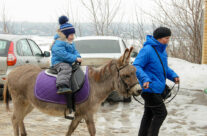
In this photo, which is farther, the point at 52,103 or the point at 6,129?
the point at 6,129

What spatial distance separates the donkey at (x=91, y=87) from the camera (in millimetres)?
3707

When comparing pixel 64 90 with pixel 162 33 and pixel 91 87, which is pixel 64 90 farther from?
pixel 162 33

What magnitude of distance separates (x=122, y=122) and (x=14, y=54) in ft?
11.8

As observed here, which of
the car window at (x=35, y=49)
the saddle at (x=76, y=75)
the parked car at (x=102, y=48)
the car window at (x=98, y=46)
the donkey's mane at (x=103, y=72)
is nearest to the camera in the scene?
the saddle at (x=76, y=75)

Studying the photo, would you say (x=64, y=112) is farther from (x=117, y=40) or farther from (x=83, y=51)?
(x=117, y=40)

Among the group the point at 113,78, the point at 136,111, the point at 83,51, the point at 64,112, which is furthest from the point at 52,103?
the point at 83,51

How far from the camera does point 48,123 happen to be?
5.70 meters

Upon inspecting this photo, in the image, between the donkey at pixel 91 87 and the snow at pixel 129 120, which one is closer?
the donkey at pixel 91 87

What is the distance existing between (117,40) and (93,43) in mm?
831

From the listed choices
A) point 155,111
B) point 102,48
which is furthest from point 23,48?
point 155,111

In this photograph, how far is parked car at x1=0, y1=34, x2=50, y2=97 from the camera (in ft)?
23.9

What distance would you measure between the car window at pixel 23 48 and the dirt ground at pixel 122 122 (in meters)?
1.53

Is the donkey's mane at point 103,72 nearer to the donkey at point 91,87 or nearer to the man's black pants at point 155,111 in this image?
the donkey at point 91,87

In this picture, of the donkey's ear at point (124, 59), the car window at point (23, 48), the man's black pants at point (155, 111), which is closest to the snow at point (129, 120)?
the man's black pants at point (155, 111)
